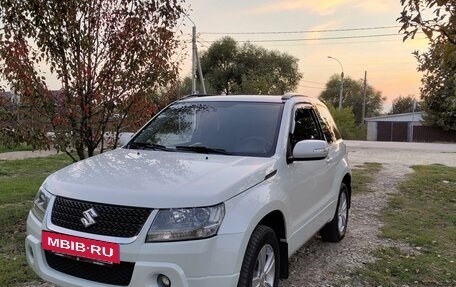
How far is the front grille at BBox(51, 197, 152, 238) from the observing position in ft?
9.40

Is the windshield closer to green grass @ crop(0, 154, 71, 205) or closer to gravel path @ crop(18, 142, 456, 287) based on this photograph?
gravel path @ crop(18, 142, 456, 287)

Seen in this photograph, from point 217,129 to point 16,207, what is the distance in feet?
A: 14.1

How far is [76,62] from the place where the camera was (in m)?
6.08

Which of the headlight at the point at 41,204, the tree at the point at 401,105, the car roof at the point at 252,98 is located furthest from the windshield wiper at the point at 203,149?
the tree at the point at 401,105

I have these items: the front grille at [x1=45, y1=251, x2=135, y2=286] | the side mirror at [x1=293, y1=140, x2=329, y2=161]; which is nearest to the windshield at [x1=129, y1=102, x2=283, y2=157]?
the side mirror at [x1=293, y1=140, x2=329, y2=161]

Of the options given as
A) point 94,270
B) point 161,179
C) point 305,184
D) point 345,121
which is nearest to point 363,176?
point 305,184

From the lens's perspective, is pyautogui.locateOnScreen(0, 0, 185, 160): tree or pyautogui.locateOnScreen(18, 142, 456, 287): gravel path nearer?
pyautogui.locateOnScreen(18, 142, 456, 287): gravel path

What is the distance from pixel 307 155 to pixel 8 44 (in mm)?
3951

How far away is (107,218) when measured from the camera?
9.61 ft

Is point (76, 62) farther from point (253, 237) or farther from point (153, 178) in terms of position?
point (253, 237)

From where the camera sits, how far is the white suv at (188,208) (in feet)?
9.29

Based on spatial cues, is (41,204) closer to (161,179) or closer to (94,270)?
(94,270)

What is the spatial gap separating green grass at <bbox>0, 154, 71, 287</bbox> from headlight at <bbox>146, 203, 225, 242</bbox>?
83.9 inches

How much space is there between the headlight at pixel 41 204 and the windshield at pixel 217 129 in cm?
111
